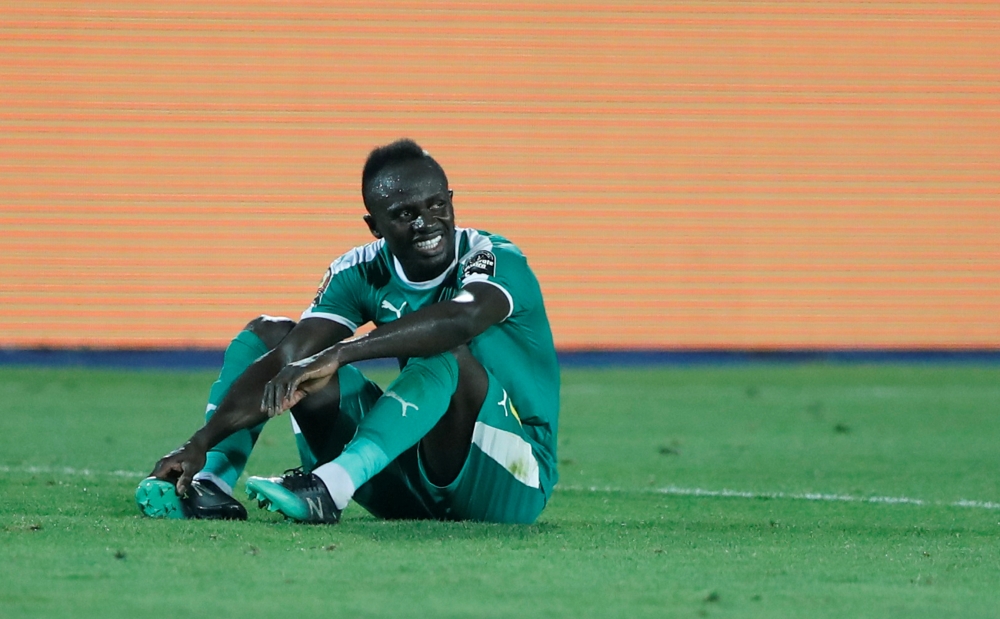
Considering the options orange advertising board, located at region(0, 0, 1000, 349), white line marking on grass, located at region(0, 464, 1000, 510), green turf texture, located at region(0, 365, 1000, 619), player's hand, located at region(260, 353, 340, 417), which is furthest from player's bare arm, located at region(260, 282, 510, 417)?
orange advertising board, located at region(0, 0, 1000, 349)

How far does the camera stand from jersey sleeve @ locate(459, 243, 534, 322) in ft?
13.9

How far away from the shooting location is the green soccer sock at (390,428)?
3.89 meters

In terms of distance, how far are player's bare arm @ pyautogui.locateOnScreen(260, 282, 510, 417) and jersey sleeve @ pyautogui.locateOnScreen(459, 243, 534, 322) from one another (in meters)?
0.16

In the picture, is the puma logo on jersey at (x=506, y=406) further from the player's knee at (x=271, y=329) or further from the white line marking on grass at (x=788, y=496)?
the white line marking on grass at (x=788, y=496)

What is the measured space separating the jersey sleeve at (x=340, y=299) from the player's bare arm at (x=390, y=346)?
1.43 ft

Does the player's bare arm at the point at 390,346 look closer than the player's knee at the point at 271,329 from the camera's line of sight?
Yes

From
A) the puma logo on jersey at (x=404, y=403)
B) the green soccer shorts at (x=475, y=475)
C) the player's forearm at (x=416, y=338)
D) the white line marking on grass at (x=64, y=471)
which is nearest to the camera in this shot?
the puma logo on jersey at (x=404, y=403)

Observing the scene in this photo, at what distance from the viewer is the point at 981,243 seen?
13.4m

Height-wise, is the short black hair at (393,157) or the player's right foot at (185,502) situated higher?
the short black hair at (393,157)

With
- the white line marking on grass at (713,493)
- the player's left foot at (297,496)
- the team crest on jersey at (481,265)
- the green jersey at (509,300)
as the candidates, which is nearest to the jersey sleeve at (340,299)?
the green jersey at (509,300)

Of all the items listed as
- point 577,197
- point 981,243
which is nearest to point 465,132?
point 577,197

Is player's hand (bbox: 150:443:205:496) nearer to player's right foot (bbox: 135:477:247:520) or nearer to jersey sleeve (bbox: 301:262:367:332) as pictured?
player's right foot (bbox: 135:477:247:520)

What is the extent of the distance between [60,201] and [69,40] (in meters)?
1.41

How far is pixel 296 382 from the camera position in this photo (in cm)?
397
